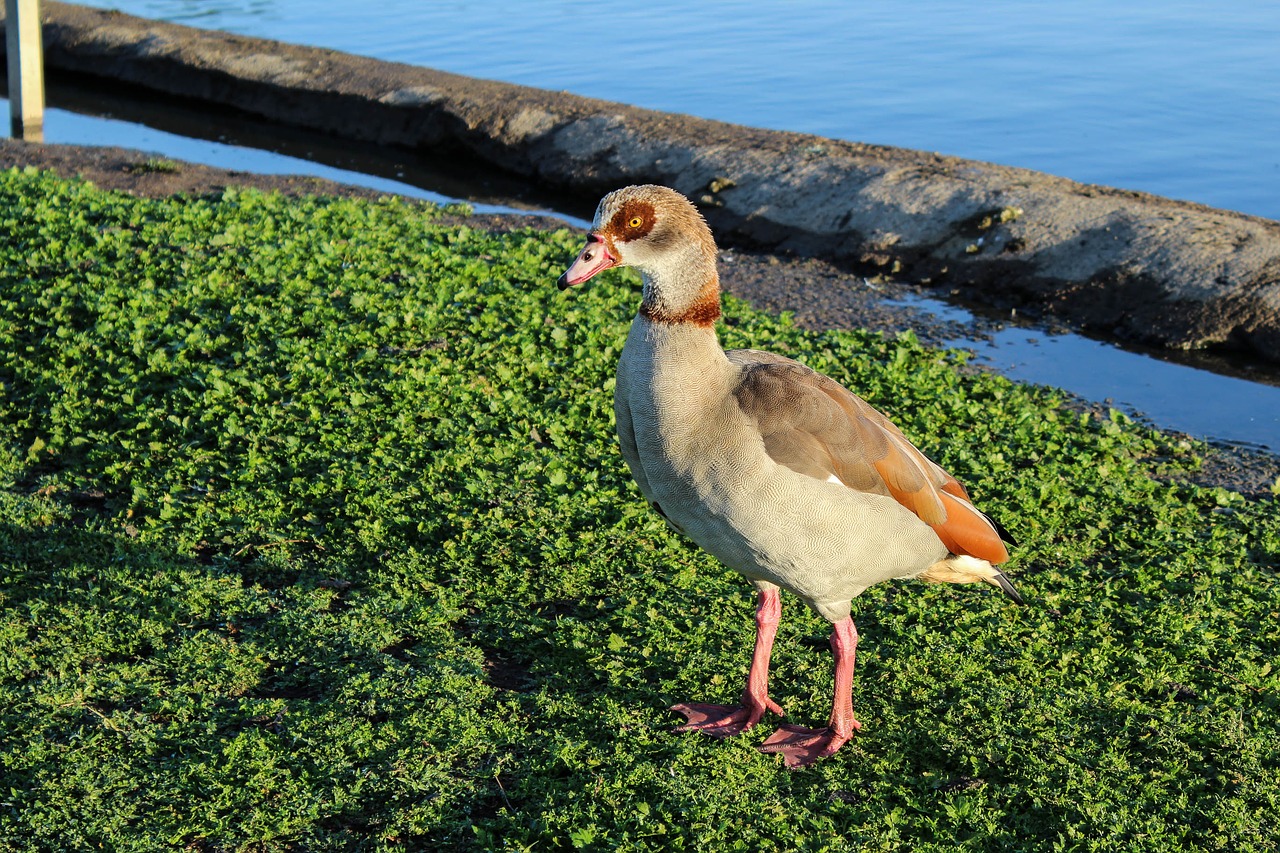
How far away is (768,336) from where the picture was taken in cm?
766

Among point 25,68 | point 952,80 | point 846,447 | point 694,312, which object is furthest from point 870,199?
point 25,68

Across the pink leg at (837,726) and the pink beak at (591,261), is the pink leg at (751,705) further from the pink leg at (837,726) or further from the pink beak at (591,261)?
the pink beak at (591,261)

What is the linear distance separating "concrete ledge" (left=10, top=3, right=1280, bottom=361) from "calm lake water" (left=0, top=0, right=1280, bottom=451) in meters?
0.58

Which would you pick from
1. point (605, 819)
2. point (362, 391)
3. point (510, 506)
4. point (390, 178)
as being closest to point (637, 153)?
point (390, 178)

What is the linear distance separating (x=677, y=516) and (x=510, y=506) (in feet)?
6.10

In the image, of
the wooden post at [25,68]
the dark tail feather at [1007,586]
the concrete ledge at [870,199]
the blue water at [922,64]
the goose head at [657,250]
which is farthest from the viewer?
the blue water at [922,64]

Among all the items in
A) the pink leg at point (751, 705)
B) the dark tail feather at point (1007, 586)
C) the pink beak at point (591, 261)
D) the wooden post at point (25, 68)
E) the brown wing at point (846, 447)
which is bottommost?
the pink leg at point (751, 705)

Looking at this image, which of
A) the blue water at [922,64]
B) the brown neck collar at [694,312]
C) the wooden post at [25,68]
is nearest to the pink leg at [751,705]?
the brown neck collar at [694,312]

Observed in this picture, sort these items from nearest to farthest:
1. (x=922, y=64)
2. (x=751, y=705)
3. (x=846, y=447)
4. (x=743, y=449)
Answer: (x=743, y=449) < (x=846, y=447) < (x=751, y=705) < (x=922, y=64)

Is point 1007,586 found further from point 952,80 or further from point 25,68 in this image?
point 952,80

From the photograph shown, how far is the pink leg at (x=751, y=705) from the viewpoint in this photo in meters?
4.25

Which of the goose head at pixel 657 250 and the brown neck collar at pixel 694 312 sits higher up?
the goose head at pixel 657 250

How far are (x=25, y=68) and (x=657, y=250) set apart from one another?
12.8 meters

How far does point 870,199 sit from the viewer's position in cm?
1039
